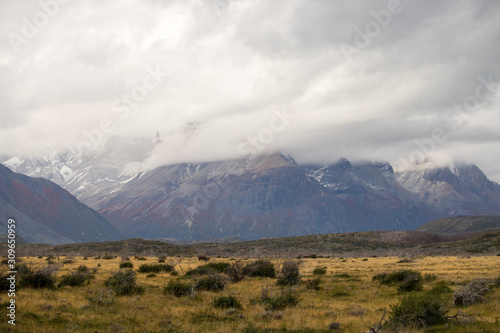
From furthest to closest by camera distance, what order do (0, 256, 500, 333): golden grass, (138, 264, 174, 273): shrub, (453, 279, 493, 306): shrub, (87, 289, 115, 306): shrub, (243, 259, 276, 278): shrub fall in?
(138, 264, 174, 273): shrub < (243, 259, 276, 278): shrub < (87, 289, 115, 306): shrub < (453, 279, 493, 306): shrub < (0, 256, 500, 333): golden grass

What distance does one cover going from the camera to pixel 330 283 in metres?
35.9

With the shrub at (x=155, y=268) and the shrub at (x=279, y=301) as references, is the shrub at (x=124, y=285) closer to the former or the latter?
the shrub at (x=279, y=301)

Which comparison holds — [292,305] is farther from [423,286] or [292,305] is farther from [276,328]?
[423,286]

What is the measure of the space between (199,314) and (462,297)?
15556mm

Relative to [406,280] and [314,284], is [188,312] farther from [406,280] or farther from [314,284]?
[406,280]

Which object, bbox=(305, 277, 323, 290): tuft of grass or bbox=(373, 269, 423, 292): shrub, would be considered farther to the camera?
bbox=(305, 277, 323, 290): tuft of grass

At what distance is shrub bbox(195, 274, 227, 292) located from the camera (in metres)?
30.6

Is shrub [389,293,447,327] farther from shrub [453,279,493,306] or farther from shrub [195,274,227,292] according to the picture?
shrub [195,274,227,292]

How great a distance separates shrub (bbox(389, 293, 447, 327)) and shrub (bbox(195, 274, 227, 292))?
14.3 meters

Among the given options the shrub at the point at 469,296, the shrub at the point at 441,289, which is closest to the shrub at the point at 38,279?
the shrub at the point at 441,289

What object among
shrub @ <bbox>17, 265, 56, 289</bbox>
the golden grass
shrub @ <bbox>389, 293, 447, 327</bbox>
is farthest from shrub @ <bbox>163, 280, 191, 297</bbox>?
shrub @ <bbox>389, 293, 447, 327</bbox>

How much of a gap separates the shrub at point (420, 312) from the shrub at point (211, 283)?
14319 millimetres

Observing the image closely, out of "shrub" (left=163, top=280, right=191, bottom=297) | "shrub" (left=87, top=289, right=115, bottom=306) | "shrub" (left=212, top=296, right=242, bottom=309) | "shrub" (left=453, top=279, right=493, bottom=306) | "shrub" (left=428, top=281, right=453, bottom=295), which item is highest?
"shrub" (left=87, top=289, right=115, bottom=306)

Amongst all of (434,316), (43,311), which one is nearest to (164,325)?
(43,311)
